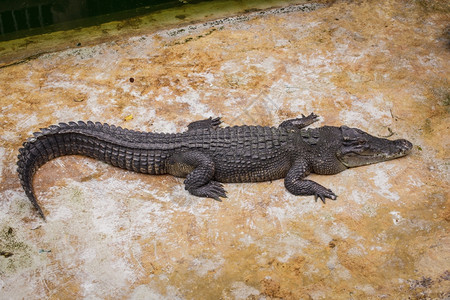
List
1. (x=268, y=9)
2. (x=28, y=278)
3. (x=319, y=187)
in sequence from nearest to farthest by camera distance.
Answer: (x=28, y=278) < (x=319, y=187) < (x=268, y=9)

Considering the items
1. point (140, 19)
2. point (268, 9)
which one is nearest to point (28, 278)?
point (140, 19)

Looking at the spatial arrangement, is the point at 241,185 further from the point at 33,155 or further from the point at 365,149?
the point at 33,155

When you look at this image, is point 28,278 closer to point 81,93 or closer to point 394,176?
point 81,93

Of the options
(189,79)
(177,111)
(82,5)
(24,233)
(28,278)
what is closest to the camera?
(28,278)

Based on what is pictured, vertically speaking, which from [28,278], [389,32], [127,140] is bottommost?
[28,278]

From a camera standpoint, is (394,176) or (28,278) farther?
(394,176)
